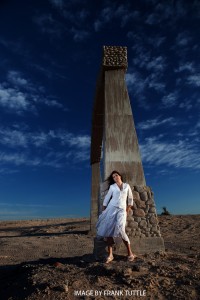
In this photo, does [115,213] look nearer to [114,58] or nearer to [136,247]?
[136,247]

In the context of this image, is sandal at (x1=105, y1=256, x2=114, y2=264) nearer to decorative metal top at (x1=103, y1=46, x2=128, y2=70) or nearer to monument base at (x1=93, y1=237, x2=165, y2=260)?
monument base at (x1=93, y1=237, x2=165, y2=260)

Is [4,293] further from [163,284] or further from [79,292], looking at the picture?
[163,284]

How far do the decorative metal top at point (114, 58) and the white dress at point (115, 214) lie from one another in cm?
336

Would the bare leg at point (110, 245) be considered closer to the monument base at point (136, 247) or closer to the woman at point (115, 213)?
the woman at point (115, 213)

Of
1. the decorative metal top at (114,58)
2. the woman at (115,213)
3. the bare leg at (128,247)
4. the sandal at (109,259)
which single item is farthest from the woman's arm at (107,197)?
the decorative metal top at (114,58)

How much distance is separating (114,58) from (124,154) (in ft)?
8.53

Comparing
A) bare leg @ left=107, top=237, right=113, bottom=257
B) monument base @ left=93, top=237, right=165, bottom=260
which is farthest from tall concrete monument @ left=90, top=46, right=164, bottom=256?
bare leg @ left=107, top=237, right=113, bottom=257

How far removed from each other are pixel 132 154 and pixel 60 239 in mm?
6903

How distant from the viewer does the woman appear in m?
6.77

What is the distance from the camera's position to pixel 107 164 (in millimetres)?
7816

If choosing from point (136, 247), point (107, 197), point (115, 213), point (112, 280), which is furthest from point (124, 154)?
point (112, 280)

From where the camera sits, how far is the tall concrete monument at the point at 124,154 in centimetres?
746

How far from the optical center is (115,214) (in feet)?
22.6

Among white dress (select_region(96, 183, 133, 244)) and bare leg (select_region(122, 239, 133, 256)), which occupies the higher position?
white dress (select_region(96, 183, 133, 244))
